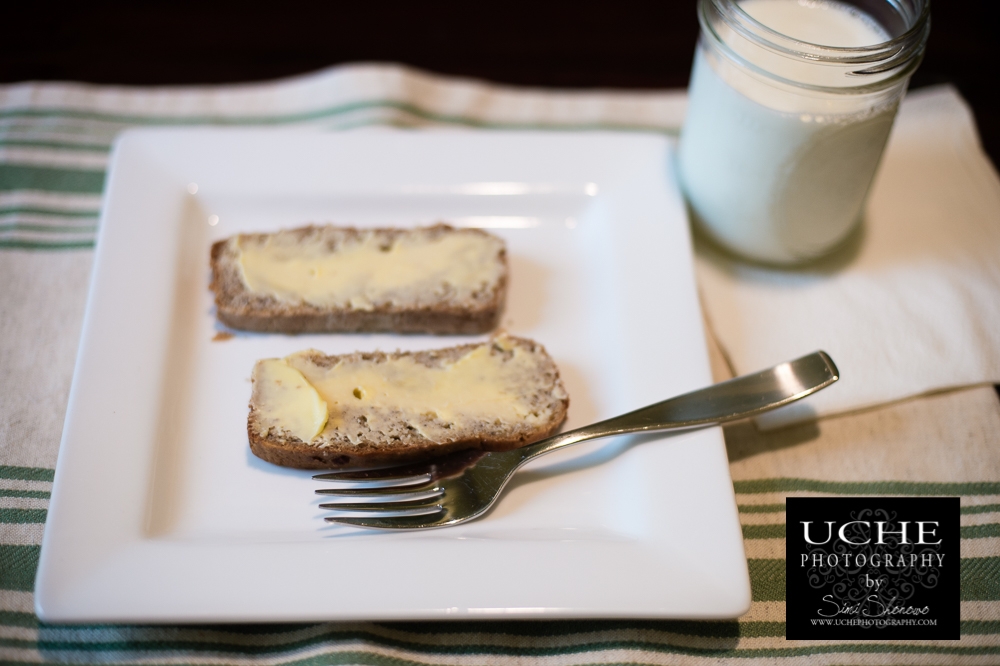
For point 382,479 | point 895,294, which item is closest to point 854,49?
point 895,294

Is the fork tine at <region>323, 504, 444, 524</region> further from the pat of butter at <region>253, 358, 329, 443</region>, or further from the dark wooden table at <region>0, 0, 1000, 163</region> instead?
the dark wooden table at <region>0, 0, 1000, 163</region>

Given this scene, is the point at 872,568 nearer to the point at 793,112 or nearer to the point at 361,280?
the point at 793,112

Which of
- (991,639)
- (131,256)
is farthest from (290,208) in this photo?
(991,639)

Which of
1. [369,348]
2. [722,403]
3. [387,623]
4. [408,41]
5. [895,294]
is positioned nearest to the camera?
[387,623]

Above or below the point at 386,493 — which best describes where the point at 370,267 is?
above

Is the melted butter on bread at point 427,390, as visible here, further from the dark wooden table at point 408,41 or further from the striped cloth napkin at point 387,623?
the dark wooden table at point 408,41

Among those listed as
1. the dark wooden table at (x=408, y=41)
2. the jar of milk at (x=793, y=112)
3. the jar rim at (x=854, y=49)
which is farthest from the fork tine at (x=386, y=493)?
the dark wooden table at (x=408, y=41)
